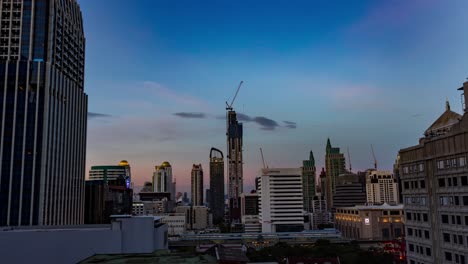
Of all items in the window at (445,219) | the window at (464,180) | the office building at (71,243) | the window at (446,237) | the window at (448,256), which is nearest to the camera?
the office building at (71,243)

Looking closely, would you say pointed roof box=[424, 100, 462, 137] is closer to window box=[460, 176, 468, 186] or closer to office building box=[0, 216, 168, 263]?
window box=[460, 176, 468, 186]

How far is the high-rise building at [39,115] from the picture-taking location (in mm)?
111688

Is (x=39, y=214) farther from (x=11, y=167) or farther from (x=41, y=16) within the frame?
(x=41, y=16)

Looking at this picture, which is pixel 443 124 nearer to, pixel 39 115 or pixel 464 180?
pixel 464 180

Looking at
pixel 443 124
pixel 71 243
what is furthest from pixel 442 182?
pixel 71 243

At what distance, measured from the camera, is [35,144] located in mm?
113375

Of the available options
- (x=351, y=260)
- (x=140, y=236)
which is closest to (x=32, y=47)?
(x=140, y=236)

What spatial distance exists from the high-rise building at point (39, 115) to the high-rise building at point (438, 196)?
96857 millimetres

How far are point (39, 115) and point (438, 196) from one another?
345ft

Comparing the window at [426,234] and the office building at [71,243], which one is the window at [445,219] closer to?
the window at [426,234]

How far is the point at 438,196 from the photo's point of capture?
207 ft

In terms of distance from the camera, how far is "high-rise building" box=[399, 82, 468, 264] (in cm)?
5747

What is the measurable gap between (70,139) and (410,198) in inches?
4344

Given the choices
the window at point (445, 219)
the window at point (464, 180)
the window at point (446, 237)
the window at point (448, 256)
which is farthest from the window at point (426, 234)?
the window at point (464, 180)
